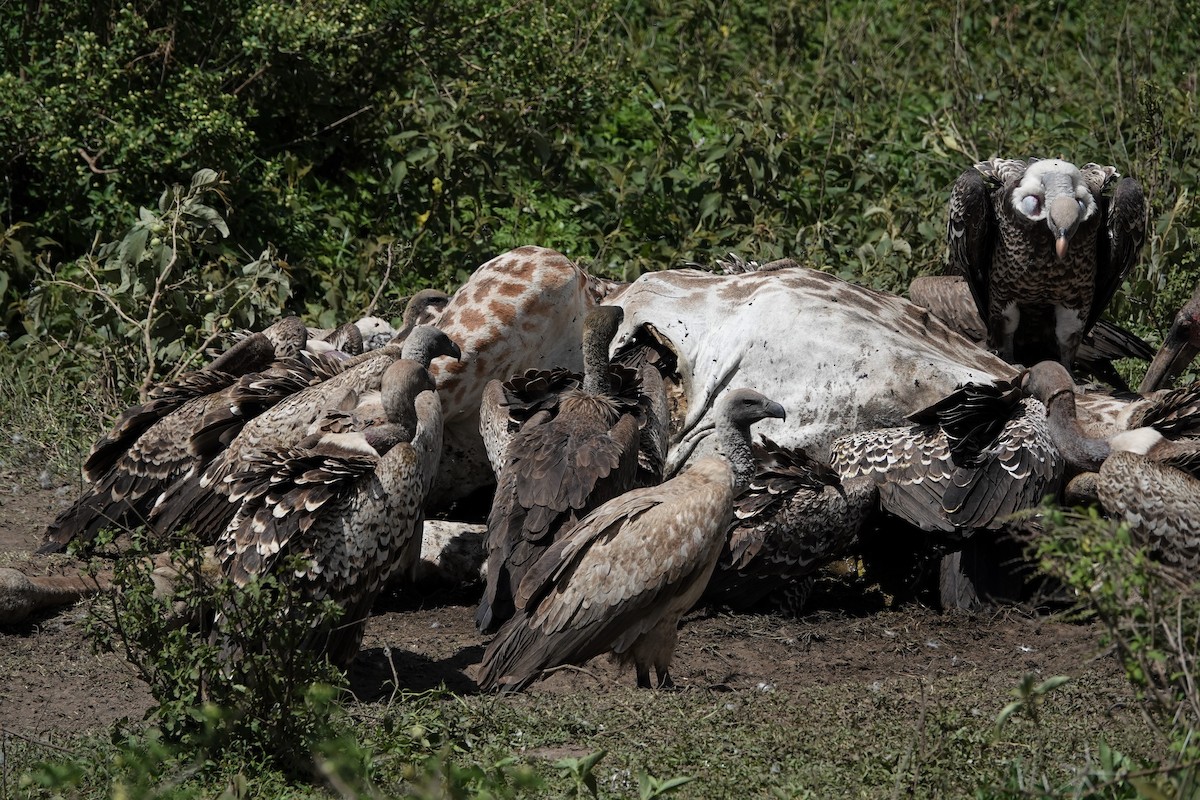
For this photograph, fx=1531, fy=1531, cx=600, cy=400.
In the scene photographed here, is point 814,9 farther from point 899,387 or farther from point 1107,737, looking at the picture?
point 1107,737

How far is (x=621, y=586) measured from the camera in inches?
205

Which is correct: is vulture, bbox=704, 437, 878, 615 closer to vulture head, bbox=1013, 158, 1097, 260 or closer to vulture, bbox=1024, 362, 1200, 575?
vulture, bbox=1024, 362, 1200, 575

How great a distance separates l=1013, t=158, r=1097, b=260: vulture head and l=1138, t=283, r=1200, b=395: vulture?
0.66m

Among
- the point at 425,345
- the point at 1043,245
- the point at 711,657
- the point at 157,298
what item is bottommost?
the point at 711,657

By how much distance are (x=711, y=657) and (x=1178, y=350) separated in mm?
3252

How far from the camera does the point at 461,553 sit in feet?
21.9

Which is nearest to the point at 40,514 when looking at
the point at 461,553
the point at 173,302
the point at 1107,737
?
the point at 173,302

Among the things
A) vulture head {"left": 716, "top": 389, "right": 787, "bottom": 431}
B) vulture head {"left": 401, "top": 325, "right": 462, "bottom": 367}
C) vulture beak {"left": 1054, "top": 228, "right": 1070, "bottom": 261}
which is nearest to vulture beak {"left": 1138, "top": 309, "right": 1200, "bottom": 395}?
vulture beak {"left": 1054, "top": 228, "right": 1070, "bottom": 261}

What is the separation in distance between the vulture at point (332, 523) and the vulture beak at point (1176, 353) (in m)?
4.02

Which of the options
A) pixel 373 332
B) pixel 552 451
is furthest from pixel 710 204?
pixel 552 451

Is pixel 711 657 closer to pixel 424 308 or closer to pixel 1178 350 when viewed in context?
pixel 424 308

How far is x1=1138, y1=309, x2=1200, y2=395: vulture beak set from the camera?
746 centimetres

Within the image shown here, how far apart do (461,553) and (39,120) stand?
386 centimetres

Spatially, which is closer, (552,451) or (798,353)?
(552,451)
